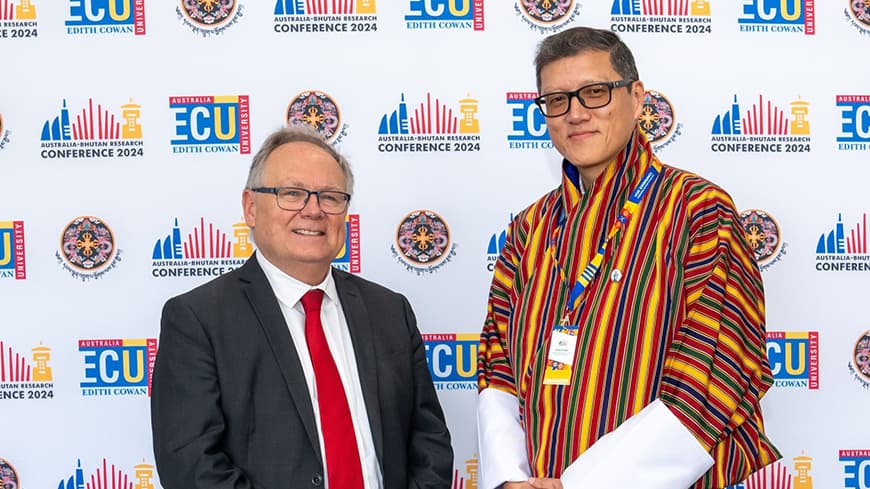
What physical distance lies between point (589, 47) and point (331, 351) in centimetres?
87

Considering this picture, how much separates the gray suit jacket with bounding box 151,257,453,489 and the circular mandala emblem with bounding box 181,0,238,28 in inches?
40.5

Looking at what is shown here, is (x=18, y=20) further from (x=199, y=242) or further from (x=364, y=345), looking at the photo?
(x=364, y=345)

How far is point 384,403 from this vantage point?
182cm

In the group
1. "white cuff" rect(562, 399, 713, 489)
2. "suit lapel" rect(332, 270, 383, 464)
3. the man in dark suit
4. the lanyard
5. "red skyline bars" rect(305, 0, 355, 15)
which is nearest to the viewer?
"white cuff" rect(562, 399, 713, 489)

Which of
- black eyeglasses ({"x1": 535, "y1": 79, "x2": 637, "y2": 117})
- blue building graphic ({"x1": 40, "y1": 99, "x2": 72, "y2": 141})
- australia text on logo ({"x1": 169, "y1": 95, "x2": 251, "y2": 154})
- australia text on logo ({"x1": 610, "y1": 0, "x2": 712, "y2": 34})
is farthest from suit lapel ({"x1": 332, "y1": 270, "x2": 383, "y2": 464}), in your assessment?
australia text on logo ({"x1": 610, "y1": 0, "x2": 712, "y2": 34})

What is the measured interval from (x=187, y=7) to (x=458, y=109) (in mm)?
918

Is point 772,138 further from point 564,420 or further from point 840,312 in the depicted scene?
point 564,420

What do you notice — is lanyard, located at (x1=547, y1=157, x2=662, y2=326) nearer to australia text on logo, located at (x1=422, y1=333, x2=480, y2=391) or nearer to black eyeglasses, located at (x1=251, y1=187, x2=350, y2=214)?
black eyeglasses, located at (x1=251, y1=187, x2=350, y2=214)

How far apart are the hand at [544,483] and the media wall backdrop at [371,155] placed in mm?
998

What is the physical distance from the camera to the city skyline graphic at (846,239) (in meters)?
2.52

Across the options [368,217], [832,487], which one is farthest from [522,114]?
[832,487]

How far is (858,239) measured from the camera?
252cm

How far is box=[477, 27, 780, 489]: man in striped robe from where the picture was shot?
4.77ft

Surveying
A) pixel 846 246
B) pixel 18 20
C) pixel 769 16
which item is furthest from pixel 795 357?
pixel 18 20
